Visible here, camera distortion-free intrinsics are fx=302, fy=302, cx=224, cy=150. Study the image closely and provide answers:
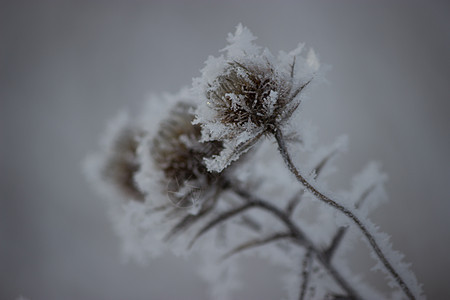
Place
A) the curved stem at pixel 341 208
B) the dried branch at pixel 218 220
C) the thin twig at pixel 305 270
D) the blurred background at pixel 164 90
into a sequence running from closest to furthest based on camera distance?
the curved stem at pixel 341 208 < the thin twig at pixel 305 270 < the dried branch at pixel 218 220 < the blurred background at pixel 164 90

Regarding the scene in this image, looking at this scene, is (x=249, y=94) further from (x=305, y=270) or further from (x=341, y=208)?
(x=305, y=270)

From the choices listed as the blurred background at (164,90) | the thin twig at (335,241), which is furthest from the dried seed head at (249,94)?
the thin twig at (335,241)

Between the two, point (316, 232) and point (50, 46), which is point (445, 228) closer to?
point (316, 232)

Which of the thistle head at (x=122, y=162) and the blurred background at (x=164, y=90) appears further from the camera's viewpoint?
the blurred background at (x=164, y=90)

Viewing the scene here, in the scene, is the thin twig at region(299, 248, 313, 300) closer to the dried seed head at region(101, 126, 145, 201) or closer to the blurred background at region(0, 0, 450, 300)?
the blurred background at region(0, 0, 450, 300)

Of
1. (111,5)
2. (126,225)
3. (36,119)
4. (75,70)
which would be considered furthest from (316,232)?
(111,5)

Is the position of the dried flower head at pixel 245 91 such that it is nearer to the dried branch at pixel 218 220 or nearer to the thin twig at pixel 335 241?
the dried branch at pixel 218 220
